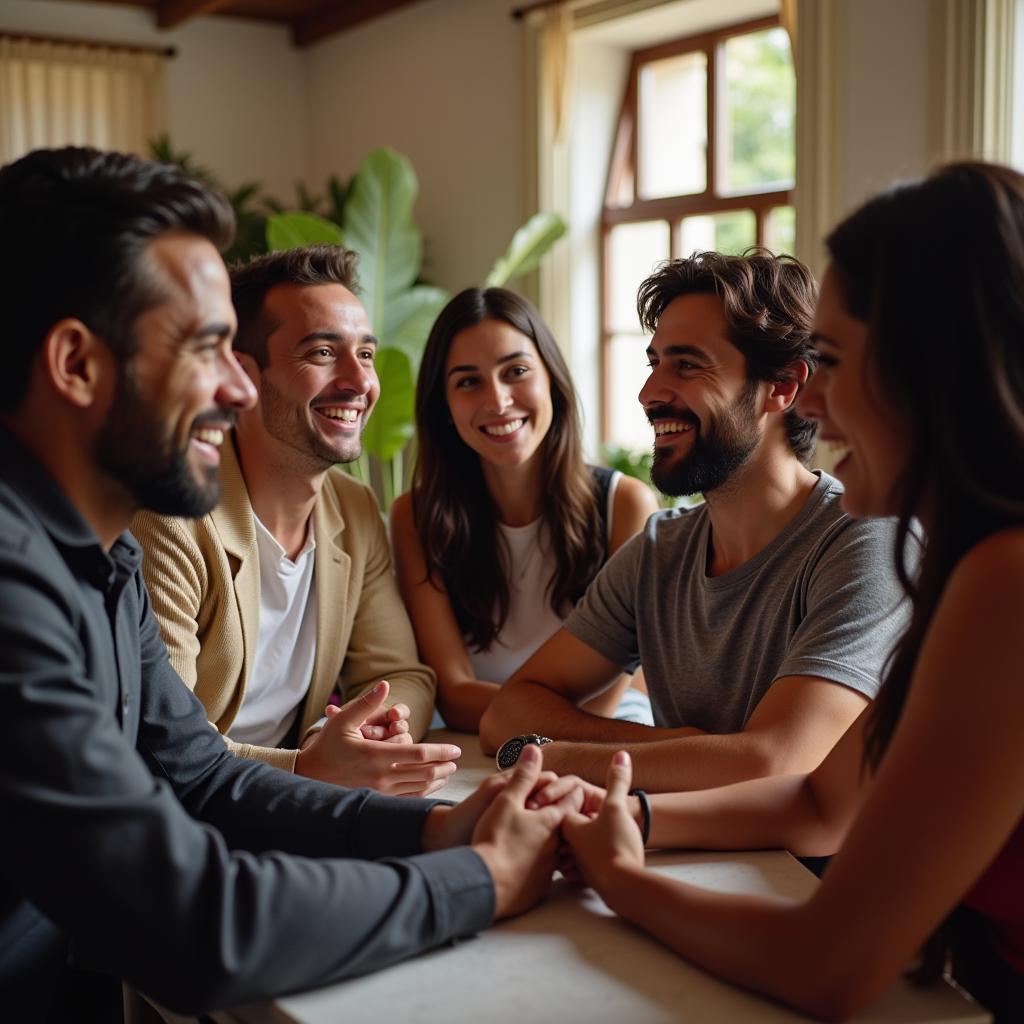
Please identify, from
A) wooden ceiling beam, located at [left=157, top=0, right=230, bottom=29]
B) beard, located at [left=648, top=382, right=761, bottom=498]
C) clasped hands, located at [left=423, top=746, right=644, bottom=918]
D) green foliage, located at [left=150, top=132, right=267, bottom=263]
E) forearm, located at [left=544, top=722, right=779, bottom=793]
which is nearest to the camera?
clasped hands, located at [left=423, top=746, right=644, bottom=918]

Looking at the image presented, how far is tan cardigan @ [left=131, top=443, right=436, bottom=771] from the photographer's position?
1.98 metres

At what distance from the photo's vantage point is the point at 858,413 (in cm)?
115

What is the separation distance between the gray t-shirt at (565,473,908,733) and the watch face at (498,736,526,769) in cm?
31

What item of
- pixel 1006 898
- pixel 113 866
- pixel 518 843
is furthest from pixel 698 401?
pixel 113 866

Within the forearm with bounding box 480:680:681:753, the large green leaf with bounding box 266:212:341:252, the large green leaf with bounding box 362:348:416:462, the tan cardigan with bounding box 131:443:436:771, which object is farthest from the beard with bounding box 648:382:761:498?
the large green leaf with bounding box 266:212:341:252

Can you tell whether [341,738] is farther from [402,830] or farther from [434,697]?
[434,697]

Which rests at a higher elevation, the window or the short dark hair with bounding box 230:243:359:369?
the window

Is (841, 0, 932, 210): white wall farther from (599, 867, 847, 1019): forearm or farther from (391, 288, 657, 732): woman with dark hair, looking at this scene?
(599, 867, 847, 1019): forearm

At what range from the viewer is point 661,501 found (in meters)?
5.03

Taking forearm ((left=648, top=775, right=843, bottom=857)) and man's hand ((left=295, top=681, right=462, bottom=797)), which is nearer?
forearm ((left=648, top=775, right=843, bottom=857))

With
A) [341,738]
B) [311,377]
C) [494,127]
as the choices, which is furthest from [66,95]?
[341,738]

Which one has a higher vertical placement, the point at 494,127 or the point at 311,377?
the point at 494,127

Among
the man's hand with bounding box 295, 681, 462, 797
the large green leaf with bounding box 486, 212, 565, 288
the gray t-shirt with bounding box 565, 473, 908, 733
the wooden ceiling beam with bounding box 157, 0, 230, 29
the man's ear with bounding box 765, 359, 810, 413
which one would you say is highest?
the wooden ceiling beam with bounding box 157, 0, 230, 29

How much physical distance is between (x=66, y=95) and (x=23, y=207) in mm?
6249
